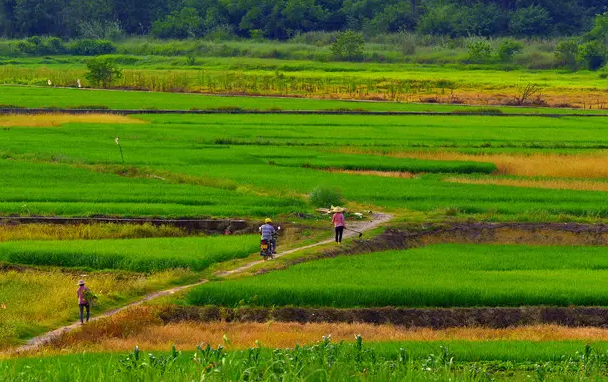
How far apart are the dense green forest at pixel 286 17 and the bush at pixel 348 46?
15.9m

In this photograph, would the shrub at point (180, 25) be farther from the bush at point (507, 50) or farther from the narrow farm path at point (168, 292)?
the narrow farm path at point (168, 292)

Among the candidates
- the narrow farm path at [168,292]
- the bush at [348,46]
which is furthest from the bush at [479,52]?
the narrow farm path at [168,292]

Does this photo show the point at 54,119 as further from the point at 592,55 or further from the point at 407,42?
the point at 407,42

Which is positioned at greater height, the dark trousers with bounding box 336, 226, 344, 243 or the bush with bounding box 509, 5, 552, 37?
the bush with bounding box 509, 5, 552, 37

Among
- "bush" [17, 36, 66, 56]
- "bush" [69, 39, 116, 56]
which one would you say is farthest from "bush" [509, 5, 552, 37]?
"bush" [17, 36, 66, 56]

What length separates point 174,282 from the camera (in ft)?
71.6

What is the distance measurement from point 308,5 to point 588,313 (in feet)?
355

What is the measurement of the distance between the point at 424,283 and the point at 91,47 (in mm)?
99883

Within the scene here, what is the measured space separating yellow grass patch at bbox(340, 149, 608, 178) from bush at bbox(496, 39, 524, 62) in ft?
211

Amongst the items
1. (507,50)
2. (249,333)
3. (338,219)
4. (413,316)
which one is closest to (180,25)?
(507,50)

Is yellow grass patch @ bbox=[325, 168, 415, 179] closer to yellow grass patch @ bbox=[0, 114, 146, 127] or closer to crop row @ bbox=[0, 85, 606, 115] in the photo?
yellow grass patch @ bbox=[0, 114, 146, 127]

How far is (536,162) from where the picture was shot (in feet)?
133

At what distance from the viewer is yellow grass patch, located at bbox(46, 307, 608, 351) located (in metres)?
17.3

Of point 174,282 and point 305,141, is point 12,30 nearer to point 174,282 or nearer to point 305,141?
point 305,141
